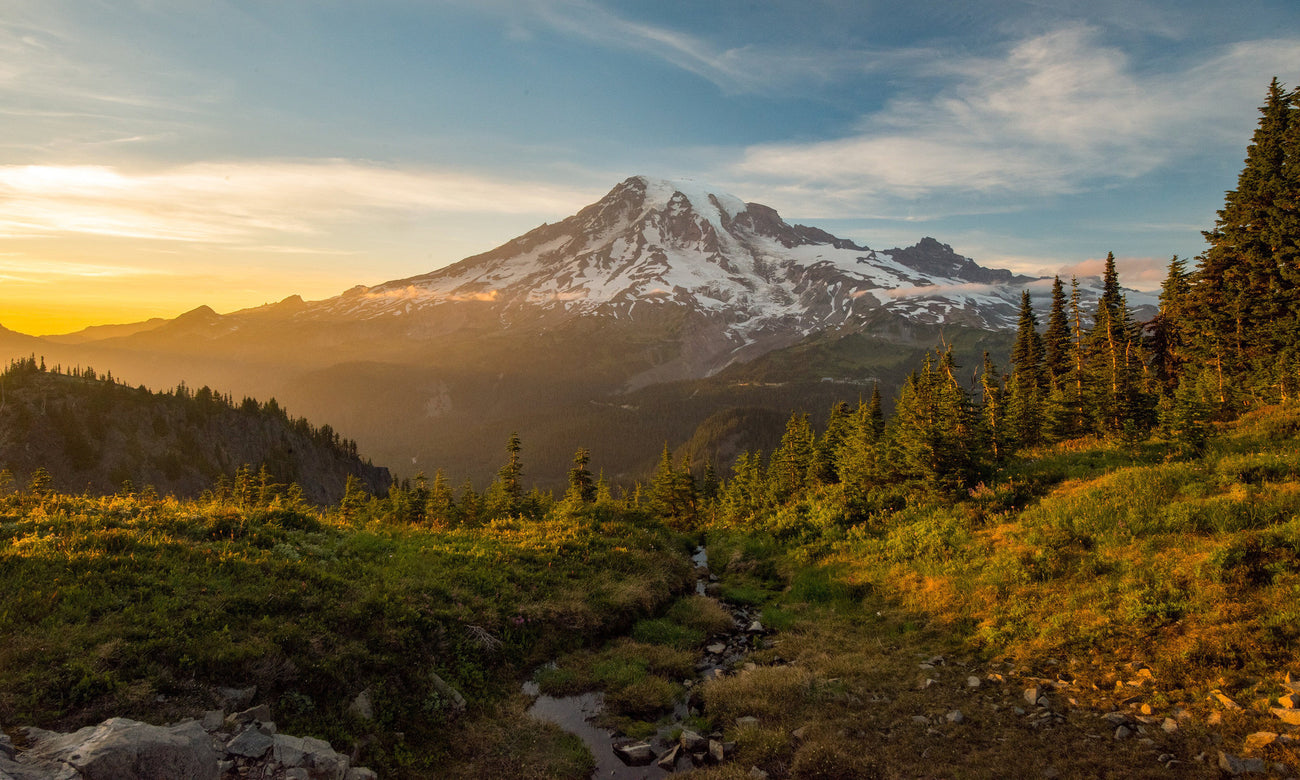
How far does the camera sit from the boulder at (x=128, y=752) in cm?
785

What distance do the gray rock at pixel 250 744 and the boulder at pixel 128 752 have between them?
444 millimetres

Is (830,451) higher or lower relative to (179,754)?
lower

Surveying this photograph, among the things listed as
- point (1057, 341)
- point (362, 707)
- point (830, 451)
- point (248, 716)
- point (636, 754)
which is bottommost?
point (636, 754)

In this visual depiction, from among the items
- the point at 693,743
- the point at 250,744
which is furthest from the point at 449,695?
the point at 693,743

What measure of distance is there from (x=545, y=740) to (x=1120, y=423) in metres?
34.9

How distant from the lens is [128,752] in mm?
8188

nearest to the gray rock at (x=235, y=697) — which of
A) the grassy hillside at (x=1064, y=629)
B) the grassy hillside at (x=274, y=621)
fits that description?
the grassy hillside at (x=274, y=621)

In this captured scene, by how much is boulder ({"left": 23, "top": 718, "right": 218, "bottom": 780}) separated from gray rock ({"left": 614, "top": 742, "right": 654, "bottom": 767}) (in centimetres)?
846

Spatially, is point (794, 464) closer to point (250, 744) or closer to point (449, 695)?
point (449, 695)

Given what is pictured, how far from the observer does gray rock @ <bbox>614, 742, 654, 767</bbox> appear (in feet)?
45.5

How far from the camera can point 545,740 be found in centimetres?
1437

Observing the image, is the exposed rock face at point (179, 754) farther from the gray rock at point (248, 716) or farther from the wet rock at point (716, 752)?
the wet rock at point (716, 752)

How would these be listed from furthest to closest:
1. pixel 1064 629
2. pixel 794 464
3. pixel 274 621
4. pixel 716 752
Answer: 1. pixel 794 464
2. pixel 1064 629
3. pixel 716 752
4. pixel 274 621

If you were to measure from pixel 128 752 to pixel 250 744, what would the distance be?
2033 mm
